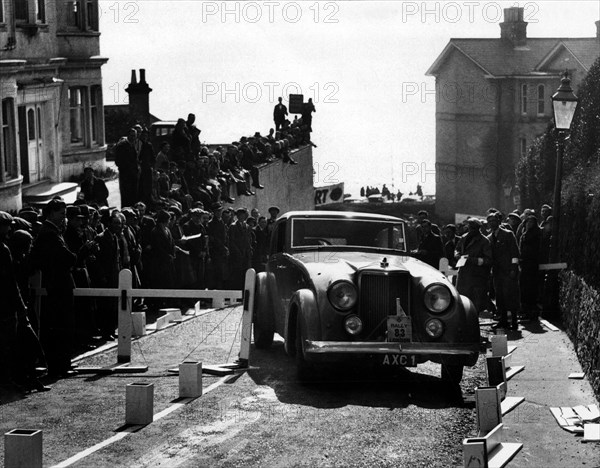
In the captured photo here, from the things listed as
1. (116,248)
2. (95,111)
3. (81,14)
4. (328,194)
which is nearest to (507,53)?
(328,194)

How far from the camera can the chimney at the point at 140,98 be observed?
41.7 metres

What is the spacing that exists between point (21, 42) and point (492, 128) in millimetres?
43532

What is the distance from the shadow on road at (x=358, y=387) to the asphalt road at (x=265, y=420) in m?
0.01

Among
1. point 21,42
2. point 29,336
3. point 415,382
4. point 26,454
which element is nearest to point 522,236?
point 415,382

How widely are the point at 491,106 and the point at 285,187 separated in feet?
89.6

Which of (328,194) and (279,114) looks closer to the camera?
(279,114)

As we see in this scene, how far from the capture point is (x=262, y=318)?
17.0 metres

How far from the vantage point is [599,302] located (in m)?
13.1

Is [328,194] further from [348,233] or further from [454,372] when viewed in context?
[454,372]

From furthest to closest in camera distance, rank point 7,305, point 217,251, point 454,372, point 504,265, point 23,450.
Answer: point 217,251 → point 504,265 → point 454,372 → point 7,305 → point 23,450

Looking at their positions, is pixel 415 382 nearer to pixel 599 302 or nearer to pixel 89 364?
pixel 599 302

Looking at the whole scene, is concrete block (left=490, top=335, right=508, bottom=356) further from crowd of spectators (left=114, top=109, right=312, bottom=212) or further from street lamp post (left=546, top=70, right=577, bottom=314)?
crowd of spectators (left=114, top=109, right=312, bottom=212)

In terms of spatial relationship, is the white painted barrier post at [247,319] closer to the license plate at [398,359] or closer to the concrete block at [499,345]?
the license plate at [398,359]

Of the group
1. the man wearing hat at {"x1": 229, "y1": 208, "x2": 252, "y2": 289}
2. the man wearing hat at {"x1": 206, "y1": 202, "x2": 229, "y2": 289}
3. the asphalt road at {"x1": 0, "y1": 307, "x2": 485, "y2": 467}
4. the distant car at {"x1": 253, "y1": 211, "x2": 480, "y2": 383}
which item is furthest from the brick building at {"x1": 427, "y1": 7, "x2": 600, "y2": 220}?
the asphalt road at {"x1": 0, "y1": 307, "x2": 485, "y2": 467}
